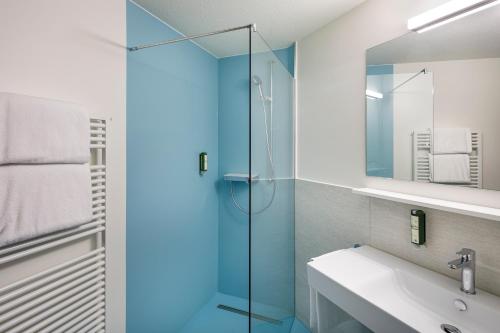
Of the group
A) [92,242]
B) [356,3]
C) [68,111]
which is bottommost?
[92,242]

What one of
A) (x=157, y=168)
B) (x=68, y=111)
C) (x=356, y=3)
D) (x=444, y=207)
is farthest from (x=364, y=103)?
(x=68, y=111)

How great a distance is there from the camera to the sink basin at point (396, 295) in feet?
3.06

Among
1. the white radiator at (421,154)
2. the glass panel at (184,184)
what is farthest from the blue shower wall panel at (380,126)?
the glass panel at (184,184)

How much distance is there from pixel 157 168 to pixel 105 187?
46 cm

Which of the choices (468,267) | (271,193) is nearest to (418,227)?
(468,267)

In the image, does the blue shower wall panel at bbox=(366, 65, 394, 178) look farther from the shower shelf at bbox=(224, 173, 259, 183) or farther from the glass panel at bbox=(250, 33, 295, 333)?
the shower shelf at bbox=(224, 173, 259, 183)

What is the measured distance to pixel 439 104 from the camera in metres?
1.18

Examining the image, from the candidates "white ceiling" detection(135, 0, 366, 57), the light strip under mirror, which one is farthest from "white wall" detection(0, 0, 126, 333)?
the light strip under mirror

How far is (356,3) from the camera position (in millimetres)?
1570

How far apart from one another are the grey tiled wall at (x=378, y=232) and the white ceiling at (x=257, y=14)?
123 cm

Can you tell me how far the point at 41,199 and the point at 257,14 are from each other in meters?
1.68

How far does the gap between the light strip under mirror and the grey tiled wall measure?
0.91 m

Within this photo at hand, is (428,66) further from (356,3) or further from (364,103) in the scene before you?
(356,3)

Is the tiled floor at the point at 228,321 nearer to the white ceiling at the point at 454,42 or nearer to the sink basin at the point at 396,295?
the sink basin at the point at 396,295
